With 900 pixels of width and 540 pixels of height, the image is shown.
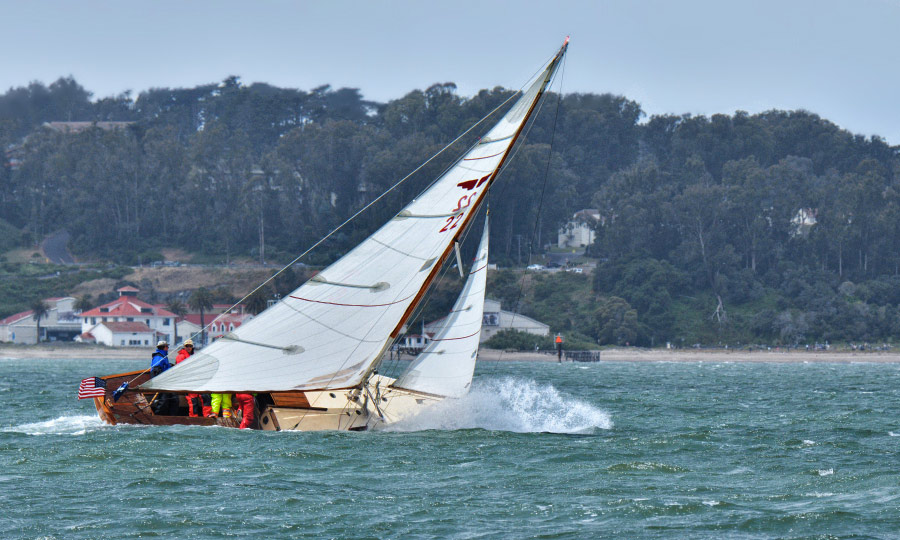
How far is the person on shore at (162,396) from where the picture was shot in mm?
24297

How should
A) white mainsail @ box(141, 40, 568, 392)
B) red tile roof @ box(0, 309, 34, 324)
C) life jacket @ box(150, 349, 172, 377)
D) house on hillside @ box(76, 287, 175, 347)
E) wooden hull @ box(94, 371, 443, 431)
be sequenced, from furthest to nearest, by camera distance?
→ red tile roof @ box(0, 309, 34, 324) < house on hillside @ box(76, 287, 175, 347) < life jacket @ box(150, 349, 172, 377) < wooden hull @ box(94, 371, 443, 431) < white mainsail @ box(141, 40, 568, 392)

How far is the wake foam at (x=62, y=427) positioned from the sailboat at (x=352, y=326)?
1859mm

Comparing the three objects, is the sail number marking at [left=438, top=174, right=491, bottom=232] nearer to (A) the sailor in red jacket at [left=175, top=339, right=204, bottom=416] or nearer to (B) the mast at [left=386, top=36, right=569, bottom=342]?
(B) the mast at [left=386, top=36, right=569, bottom=342]

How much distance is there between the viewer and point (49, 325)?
375 feet

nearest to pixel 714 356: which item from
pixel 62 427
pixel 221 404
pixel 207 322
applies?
pixel 207 322

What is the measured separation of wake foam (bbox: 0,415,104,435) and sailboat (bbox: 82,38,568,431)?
1859mm

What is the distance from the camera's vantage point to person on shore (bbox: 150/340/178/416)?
24297mm

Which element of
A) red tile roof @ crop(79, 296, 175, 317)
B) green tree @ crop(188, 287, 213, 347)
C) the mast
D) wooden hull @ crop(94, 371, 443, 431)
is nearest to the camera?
the mast

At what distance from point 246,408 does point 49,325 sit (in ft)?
318

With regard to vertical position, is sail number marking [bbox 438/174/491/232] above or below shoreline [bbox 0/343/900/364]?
above

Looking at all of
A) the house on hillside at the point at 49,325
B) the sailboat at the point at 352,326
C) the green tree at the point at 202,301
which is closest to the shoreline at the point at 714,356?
the green tree at the point at 202,301

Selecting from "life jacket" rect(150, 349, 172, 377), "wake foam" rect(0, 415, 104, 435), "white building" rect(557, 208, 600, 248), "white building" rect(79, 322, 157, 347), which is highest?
"white building" rect(557, 208, 600, 248)

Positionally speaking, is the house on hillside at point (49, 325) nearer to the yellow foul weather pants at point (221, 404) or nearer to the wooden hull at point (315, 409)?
the wooden hull at point (315, 409)

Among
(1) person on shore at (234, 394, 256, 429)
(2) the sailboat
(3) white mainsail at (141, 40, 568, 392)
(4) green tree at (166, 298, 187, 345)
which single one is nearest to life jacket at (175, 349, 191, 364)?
(2) the sailboat
